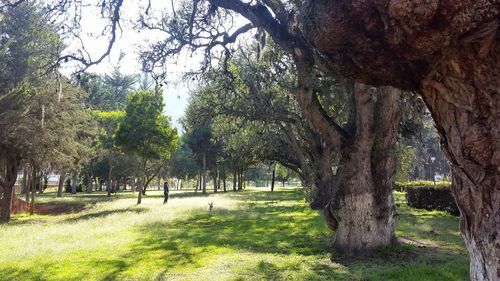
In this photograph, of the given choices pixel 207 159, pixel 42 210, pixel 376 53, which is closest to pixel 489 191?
pixel 376 53

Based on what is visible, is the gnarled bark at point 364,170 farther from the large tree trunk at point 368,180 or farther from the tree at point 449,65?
the tree at point 449,65

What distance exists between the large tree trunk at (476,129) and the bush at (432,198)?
18.5 metres

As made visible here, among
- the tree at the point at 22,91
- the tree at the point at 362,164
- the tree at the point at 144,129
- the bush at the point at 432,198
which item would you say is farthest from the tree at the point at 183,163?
the tree at the point at 362,164

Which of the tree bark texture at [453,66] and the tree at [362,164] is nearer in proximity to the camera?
the tree bark texture at [453,66]

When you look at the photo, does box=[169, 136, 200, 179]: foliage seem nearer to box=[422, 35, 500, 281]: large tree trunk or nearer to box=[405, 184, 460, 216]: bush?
box=[405, 184, 460, 216]: bush

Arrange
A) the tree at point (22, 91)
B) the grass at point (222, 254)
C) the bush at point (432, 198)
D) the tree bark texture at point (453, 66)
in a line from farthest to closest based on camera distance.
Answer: the bush at point (432, 198) → the tree at point (22, 91) → the grass at point (222, 254) → the tree bark texture at point (453, 66)

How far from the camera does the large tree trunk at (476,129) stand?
3674mm

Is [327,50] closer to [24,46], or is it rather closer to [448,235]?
[448,235]

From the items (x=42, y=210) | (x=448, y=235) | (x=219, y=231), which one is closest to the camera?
(x=448, y=235)

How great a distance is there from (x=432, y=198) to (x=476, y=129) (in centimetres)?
2177

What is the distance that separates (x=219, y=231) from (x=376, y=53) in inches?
524

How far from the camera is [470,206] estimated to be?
13.1ft

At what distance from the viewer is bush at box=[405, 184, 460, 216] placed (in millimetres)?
21750

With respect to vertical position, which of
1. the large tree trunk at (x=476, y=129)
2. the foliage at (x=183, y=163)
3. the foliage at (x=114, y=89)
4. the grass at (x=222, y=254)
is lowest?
the grass at (x=222, y=254)
